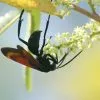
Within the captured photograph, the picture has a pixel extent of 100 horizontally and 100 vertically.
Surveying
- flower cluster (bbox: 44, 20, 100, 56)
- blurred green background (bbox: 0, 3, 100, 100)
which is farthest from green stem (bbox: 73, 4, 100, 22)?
blurred green background (bbox: 0, 3, 100, 100)

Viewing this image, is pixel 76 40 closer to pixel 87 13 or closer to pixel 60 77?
pixel 87 13

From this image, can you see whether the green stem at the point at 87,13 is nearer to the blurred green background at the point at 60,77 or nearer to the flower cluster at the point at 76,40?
the flower cluster at the point at 76,40

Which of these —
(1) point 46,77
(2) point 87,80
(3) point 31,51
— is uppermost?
(3) point 31,51

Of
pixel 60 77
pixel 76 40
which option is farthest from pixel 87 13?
pixel 60 77

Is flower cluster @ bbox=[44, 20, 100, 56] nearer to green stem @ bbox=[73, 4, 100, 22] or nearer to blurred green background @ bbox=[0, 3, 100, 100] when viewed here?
green stem @ bbox=[73, 4, 100, 22]

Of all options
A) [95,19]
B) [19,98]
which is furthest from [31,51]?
[19,98]

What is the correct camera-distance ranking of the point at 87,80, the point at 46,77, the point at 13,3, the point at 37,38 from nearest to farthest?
the point at 13,3 < the point at 37,38 < the point at 87,80 < the point at 46,77

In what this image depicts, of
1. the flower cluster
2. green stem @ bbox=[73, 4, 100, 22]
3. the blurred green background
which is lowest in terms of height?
the blurred green background

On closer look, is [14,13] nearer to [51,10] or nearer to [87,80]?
[51,10]
